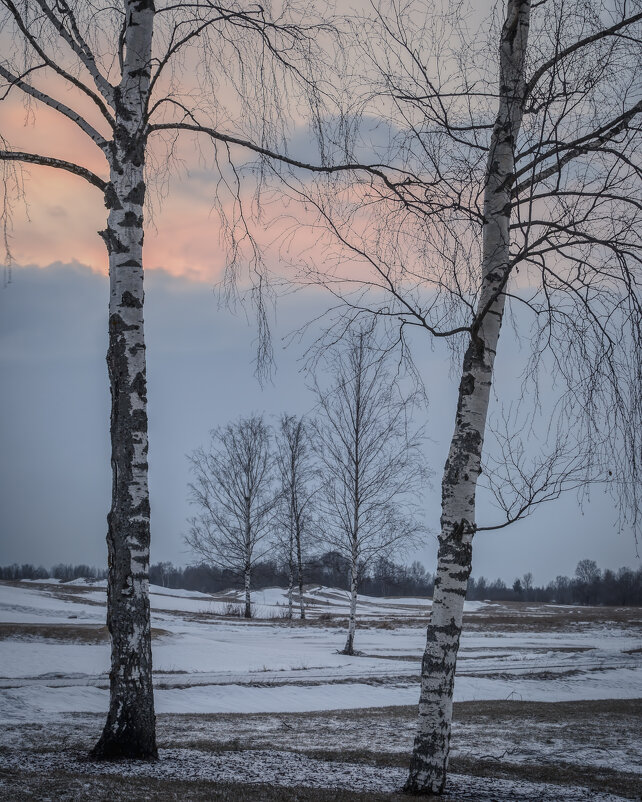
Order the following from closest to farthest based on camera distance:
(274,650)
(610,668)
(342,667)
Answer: (342,667), (610,668), (274,650)

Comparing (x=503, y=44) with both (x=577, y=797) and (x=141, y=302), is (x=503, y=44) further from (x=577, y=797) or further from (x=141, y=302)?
(x=577, y=797)

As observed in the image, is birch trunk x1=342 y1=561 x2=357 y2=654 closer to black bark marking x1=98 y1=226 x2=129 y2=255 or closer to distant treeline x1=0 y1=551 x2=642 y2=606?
black bark marking x1=98 y1=226 x2=129 y2=255

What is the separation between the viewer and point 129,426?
6172 millimetres

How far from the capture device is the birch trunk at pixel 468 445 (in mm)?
5359

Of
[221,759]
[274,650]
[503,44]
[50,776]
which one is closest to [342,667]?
[274,650]

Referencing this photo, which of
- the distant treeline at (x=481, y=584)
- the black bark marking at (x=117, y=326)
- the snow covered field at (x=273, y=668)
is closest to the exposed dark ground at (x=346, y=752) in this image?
the snow covered field at (x=273, y=668)

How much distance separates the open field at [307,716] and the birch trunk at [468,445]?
0.48 meters

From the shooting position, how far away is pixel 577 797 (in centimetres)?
548

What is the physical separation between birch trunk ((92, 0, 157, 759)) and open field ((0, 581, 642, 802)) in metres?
0.48

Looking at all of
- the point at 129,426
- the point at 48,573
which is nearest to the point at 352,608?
the point at 129,426

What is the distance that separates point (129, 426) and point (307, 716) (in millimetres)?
7686

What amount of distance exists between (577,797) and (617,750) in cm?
393

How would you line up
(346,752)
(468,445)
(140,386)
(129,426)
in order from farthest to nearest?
(346,752), (140,386), (129,426), (468,445)

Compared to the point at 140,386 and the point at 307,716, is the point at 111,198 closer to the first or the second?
the point at 140,386
